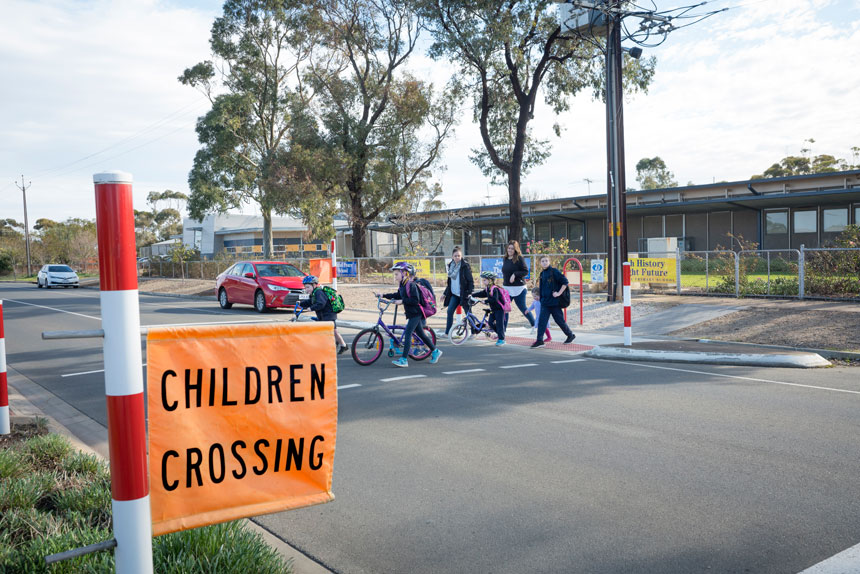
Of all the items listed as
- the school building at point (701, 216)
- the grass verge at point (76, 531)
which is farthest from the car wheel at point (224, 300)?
the grass verge at point (76, 531)

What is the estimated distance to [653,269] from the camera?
2075 cm

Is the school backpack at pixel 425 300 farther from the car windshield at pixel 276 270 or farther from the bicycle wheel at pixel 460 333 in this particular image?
the car windshield at pixel 276 270

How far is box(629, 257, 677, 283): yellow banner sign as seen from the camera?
66.3 feet

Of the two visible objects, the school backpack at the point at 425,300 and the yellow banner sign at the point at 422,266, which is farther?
the yellow banner sign at the point at 422,266

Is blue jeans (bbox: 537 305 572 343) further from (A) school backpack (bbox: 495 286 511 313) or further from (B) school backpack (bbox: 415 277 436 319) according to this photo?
(B) school backpack (bbox: 415 277 436 319)

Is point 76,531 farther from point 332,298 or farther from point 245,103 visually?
point 245,103

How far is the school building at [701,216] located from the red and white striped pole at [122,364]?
28724mm

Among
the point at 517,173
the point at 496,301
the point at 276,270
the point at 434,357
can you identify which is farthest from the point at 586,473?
the point at 517,173

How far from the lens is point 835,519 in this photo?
4.20 meters

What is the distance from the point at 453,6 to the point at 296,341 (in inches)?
960

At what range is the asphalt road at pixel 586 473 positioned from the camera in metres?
3.87

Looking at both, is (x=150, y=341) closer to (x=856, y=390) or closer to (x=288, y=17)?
(x=856, y=390)

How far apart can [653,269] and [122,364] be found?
20.1 metres

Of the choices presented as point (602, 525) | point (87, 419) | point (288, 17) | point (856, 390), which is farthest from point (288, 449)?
point (288, 17)
